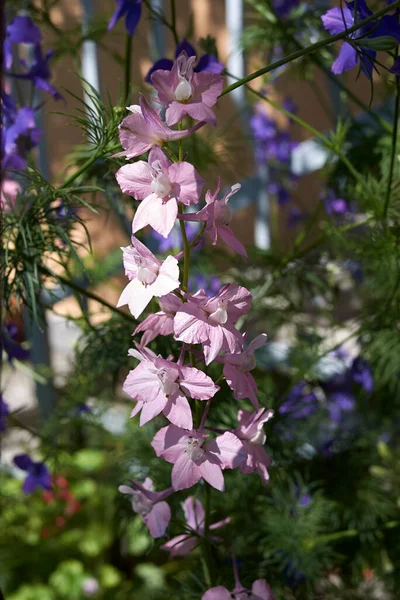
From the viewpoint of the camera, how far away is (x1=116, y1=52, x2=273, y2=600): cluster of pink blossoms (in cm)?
52

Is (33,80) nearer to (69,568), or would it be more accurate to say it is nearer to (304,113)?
(69,568)

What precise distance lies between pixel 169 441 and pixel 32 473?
0.58 metres

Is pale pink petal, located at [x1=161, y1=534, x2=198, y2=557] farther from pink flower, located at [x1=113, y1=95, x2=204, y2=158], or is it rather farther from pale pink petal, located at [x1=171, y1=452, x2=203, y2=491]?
pink flower, located at [x1=113, y1=95, x2=204, y2=158]

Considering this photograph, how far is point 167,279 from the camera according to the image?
1.74 feet

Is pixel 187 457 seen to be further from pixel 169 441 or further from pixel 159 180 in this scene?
pixel 159 180

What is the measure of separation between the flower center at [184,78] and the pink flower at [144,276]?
109mm

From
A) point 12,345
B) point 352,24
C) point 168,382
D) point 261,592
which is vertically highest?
point 352,24

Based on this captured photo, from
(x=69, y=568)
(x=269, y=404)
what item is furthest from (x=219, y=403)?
(x=69, y=568)

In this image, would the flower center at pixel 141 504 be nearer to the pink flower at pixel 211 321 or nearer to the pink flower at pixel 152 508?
the pink flower at pixel 152 508

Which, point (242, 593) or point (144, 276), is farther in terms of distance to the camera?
point (242, 593)

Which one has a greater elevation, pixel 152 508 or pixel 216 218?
pixel 216 218

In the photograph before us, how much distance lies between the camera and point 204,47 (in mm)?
883

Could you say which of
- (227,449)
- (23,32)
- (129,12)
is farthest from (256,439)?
(23,32)

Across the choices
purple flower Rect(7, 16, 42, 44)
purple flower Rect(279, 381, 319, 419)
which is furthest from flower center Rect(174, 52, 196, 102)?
purple flower Rect(279, 381, 319, 419)
